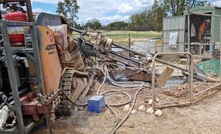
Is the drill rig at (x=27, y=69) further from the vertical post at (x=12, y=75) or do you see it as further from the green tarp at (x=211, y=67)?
the green tarp at (x=211, y=67)

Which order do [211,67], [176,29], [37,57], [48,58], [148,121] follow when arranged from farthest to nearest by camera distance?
[176,29] < [211,67] < [148,121] < [48,58] < [37,57]

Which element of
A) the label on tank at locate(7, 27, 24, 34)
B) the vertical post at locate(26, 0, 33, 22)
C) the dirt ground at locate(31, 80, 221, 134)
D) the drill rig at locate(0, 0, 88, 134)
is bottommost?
the dirt ground at locate(31, 80, 221, 134)

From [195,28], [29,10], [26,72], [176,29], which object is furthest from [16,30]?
[195,28]

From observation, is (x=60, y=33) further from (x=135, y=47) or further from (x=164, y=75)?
(x=135, y=47)

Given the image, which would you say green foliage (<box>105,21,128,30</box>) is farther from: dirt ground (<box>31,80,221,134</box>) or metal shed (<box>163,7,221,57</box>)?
dirt ground (<box>31,80,221,134</box>)

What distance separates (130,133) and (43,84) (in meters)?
1.57

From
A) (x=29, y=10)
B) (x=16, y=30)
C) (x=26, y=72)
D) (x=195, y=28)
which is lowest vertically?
(x=26, y=72)

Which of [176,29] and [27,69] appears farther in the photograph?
[176,29]

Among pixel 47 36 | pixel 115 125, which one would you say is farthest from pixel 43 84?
pixel 115 125

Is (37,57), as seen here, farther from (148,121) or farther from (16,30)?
(148,121)

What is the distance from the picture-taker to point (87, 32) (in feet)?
23.4

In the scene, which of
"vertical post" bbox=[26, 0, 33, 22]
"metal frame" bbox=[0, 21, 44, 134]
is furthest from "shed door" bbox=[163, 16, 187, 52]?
"metal frame" bbox=[0, 21, 44, 134]

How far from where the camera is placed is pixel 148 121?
413 centimetres

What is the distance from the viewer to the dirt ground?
378 centimetres
